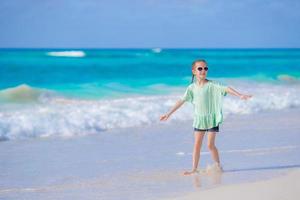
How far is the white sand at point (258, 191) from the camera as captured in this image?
4.36 metres

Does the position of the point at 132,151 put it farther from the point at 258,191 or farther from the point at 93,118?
the point at 93,118

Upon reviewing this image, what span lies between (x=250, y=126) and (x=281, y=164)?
3060 millimetres

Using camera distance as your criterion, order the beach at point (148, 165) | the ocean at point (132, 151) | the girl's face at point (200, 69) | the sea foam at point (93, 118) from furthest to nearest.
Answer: the sea foam at point (93, 118) → the girl's face at point (200, 69) → the ocean at point (132, 151) → the beach at point (148, 165)

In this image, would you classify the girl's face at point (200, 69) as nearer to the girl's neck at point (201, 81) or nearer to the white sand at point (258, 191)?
the girl's neck at point (201, 81)

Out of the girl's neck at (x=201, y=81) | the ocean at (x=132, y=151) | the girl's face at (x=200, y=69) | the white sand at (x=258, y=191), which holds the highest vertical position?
the girl's face at (x=200, y=69)

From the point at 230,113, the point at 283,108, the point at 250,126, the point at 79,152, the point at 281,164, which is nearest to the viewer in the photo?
the point at 281,164

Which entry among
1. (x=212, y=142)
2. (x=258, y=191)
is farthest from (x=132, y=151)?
(x=258, y=191)

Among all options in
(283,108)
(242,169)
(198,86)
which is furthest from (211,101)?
(283,108)

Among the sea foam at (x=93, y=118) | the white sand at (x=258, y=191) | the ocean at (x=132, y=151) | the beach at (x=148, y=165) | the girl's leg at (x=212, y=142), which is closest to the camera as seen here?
the white sand at (x=258, y=191)

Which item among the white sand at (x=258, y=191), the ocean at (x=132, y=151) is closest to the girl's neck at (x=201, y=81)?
the ocean at (x=132, y=151)

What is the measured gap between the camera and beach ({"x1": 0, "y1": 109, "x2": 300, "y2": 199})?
4883 mm

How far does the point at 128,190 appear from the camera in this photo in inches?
197

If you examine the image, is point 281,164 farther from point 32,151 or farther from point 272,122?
point 272,122

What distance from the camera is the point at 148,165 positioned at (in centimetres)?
611
